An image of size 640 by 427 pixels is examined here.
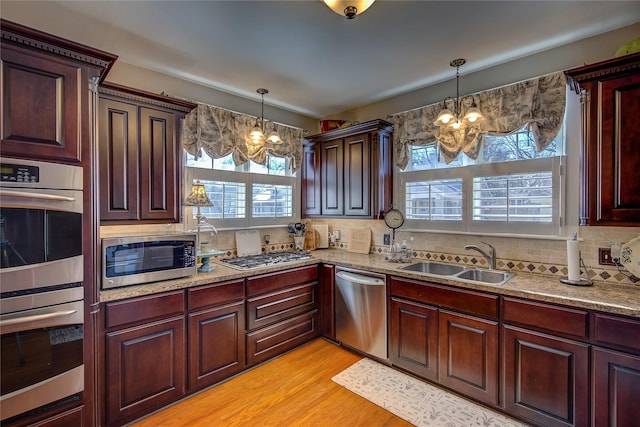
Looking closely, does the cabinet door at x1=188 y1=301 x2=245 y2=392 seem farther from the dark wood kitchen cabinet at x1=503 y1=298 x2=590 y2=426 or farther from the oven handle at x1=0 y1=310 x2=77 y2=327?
the dark wood kitchen cabinet at x1=503 y1=298 x2=590 y2=426

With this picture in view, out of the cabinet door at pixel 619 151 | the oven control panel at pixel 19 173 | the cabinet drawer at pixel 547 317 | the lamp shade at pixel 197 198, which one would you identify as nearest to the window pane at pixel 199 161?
the lamp shade at pixel 197 198

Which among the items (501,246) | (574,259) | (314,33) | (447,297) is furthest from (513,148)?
(314,33)

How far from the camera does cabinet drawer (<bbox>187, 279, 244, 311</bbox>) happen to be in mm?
2285

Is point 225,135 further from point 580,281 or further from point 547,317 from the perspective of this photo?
point 580,281

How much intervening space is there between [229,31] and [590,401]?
10.8ft

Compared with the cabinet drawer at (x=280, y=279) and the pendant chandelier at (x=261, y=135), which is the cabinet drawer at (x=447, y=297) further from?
the pendant chandelier at (x=261, y=135)

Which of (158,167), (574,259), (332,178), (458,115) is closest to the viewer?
(574,259)

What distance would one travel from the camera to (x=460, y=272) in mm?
2703

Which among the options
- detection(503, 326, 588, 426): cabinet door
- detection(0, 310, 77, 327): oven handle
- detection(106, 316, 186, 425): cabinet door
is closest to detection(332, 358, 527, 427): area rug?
detection(503, 326, 588, 426): cabinet door

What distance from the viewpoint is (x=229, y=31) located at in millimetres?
2107

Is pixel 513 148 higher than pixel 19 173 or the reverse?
higher

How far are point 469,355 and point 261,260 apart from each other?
199 centimetres

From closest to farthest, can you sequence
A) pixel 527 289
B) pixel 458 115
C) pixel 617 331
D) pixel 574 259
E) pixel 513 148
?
pixel 617 331 < pixel 527 289 < pixel 574 259 < pixel 513 148 < pixel 458 115

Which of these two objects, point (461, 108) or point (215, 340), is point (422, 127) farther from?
point (215, 340)
